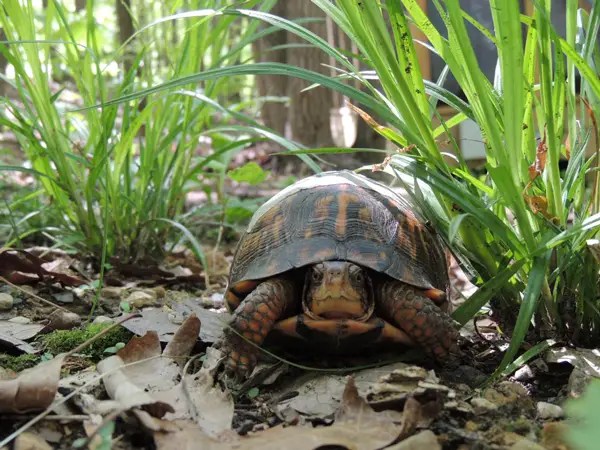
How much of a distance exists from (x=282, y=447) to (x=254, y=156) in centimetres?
556

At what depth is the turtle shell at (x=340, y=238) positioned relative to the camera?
152 cm

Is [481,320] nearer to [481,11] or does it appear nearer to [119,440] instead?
[119,440]

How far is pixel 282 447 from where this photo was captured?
3.30 feet

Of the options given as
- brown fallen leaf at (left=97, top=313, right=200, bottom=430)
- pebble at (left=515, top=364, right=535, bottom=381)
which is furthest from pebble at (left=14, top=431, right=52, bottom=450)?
pebble at (left=515, top=364, right=535, bottom=381)

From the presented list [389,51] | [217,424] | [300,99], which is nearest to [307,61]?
[300,99]

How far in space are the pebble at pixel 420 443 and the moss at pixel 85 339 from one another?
0.79 m

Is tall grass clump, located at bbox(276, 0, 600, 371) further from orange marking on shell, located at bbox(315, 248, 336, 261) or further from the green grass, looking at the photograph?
orange marking on shell, located at bbox(315, 248, 336, 261)

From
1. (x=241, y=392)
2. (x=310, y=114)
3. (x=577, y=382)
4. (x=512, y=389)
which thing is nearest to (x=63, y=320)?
(x=241, y=392)

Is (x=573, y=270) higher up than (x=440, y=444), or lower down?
higher up

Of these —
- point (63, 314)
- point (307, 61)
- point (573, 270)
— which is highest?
point (307, 61)

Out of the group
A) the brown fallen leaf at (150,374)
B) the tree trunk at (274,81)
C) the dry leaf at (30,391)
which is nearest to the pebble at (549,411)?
the brown fallen leaf at (150,374)

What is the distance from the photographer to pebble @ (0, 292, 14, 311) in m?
1.73

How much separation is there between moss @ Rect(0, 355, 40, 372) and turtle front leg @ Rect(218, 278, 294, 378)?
0.42 meters

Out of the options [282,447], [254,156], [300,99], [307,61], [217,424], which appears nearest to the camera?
[282,447]
